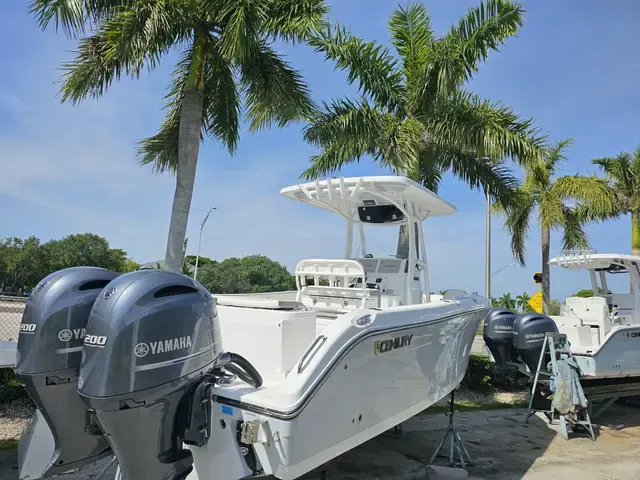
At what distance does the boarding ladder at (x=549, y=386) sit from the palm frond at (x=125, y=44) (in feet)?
24.5

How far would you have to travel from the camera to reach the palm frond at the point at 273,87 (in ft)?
28.9

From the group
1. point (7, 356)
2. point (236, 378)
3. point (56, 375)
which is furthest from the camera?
point (7, 356)

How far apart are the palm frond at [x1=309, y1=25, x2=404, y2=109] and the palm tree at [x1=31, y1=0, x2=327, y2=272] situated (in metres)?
1.95

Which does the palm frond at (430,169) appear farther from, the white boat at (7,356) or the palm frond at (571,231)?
the white boat at (7,356)

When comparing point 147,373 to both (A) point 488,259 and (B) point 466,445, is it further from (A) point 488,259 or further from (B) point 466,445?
(A) point 488,259

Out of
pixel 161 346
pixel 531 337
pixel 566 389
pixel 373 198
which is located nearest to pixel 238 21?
pixel 373 198

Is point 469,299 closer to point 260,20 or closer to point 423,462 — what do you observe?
point 423,462

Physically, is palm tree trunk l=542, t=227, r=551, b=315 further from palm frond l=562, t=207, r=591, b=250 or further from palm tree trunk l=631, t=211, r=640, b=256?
palm tree trunk l=631, t=211, r=640, b=256

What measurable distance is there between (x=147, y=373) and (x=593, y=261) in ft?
32.3

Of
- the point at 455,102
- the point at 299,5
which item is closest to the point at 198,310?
the point at 299,5

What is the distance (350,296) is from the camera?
5.12 m

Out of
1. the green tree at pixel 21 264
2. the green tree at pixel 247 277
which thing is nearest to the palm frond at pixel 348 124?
the green tree at pixel 247 277

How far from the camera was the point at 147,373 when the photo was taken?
7.72ft

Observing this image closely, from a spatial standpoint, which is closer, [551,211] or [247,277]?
[551,211]
